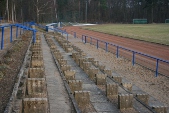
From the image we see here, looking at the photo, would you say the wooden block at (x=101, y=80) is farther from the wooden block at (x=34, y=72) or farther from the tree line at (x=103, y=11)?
the tree line at (x=103, y=11)

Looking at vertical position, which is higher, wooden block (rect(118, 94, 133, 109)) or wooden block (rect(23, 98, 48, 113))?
wooden block (rect(23, 98, 48, 113))

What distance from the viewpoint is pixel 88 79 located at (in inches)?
481

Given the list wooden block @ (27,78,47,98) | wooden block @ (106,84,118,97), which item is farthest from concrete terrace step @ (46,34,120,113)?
wooden block @ (27,78,47,98)

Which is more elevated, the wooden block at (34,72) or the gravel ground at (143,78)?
the wooden block at (34,72)

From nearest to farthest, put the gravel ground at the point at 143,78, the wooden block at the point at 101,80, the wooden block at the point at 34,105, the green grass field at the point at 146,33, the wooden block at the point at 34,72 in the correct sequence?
the wooden block at the point at 34,105
the wooden block at the point at 34,72
the wooden block at the point at 101,80
the gravel ground at the point at 143,78
the green grass field at the point at 146,33

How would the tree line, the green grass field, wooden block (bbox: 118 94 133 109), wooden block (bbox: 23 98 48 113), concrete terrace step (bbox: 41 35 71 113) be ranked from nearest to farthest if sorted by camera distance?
wooden block (bbox: 23 98 48 113) < concrete terrace step (bbox: 41 35 71 113) < wooden block (bbox: 118 94 133 109) < the green grass field < the tree line

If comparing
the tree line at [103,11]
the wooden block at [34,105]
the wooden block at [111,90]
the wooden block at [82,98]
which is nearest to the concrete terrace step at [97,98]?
the wooden block at [111,90]

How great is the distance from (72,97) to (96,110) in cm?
80

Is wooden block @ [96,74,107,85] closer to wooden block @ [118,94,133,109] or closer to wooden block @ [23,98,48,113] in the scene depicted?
wooden block @ [118,94,133,109]

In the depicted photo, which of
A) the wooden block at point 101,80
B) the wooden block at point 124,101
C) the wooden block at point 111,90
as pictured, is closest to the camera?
the wooden block at point 124,101

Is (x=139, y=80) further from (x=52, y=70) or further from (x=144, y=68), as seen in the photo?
(x=52, y=70)

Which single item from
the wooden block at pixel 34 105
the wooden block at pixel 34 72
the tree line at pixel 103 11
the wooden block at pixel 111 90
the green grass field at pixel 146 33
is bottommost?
the wooden block at pixel 111 90

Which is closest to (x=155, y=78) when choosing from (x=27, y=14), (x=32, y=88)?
(x=32, y=88)

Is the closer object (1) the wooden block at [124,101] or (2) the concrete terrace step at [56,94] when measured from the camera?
(2) the concrete terrace step at [56,94]
